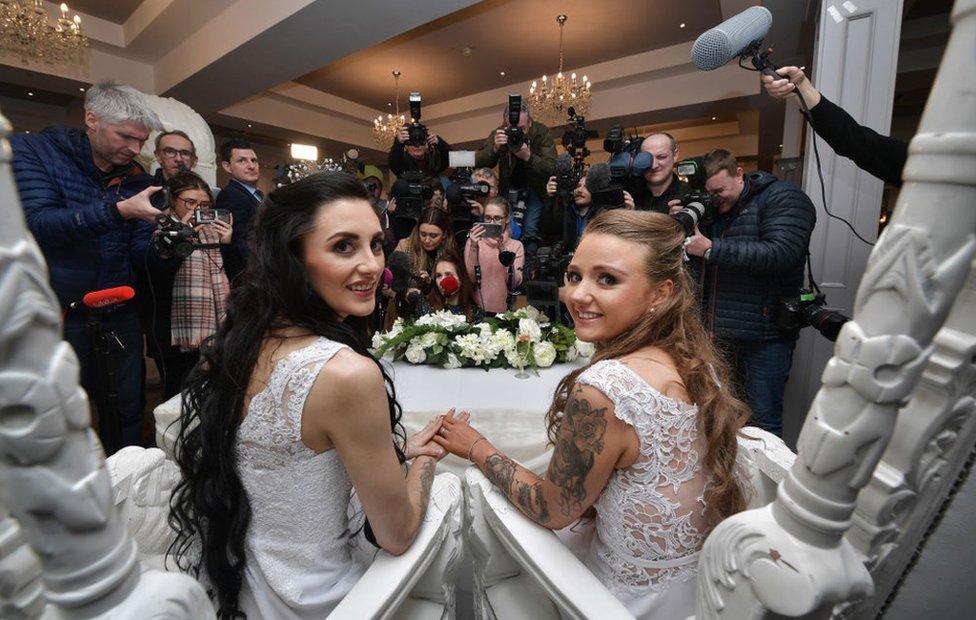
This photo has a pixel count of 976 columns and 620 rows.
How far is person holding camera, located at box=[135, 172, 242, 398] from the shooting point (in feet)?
8.00

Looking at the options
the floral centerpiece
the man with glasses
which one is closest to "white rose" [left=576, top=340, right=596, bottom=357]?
the floral centerpiece

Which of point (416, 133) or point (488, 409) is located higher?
point (416, 133)

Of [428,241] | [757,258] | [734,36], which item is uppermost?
[734,36]

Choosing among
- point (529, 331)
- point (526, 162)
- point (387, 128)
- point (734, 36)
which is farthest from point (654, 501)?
point (387, 128)

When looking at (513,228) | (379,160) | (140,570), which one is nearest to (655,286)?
(140,570)

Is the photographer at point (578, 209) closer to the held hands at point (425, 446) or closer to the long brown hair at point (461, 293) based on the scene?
the long brown hair at point (461, 293)

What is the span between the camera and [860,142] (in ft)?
6.39

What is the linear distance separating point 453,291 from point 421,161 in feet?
4.32

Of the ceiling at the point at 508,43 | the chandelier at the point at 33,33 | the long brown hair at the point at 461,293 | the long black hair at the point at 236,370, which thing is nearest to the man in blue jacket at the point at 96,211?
the long black hair at the point at 236,370

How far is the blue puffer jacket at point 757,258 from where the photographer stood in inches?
85.1

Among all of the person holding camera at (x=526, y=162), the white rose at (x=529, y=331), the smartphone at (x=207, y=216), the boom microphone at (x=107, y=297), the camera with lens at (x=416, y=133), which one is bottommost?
the white rose at (x=529, y=331)

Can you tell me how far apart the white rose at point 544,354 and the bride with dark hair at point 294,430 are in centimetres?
90

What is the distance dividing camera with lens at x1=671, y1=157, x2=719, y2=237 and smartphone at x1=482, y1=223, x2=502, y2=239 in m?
1.02

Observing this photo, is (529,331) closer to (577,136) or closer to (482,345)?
(482,345)
